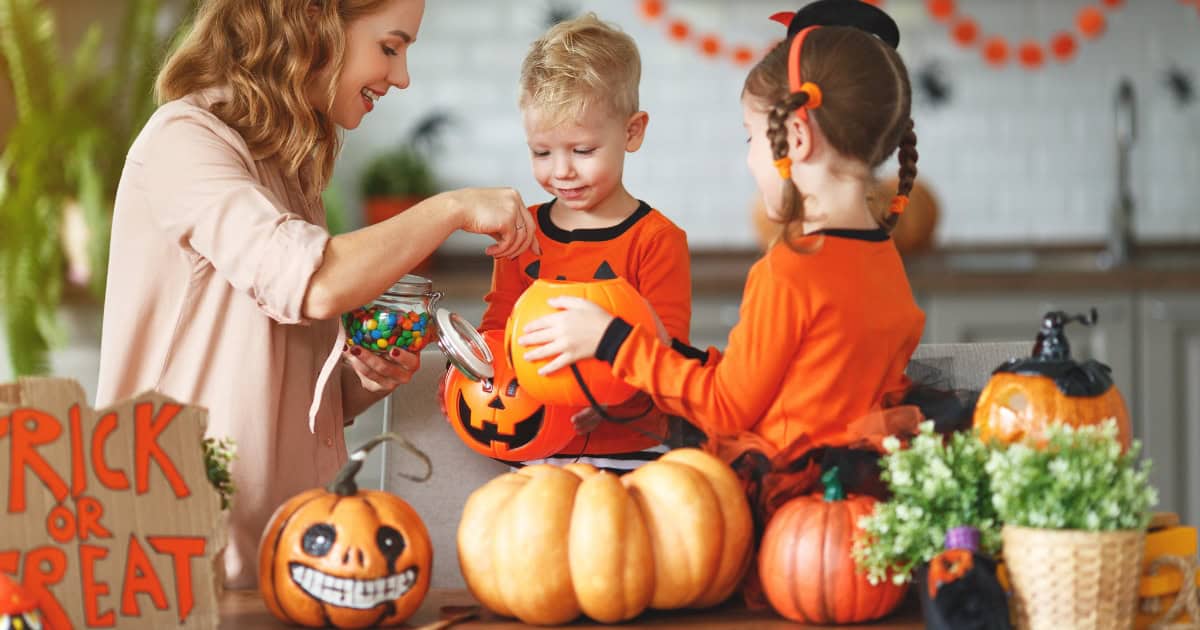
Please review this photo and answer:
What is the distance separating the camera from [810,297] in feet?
4.27

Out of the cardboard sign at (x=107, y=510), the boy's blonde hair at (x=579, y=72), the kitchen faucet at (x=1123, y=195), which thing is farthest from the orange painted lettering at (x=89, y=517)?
the kitchen faucet at (x=1123, y=195)

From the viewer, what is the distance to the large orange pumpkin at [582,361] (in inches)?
54.7

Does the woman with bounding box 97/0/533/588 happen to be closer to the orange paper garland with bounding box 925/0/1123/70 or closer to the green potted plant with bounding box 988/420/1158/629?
the green potted plant with bounding box 988/420/1158/629

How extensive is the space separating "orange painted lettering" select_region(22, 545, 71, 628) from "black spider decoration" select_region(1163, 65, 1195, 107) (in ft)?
14.2

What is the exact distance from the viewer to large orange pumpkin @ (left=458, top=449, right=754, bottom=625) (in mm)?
1178

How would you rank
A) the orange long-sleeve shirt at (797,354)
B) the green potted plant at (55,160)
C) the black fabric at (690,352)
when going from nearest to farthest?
the orange long-sleeve shirt at (797,354) < the black fabric at (690,352) < the green potted plant at (55,160)

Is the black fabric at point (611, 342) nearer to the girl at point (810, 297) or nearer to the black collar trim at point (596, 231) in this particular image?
the girl at point (810, 297)

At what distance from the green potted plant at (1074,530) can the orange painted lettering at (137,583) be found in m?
0.75

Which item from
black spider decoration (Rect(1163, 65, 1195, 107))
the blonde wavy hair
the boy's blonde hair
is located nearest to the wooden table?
the blonde wavy hair

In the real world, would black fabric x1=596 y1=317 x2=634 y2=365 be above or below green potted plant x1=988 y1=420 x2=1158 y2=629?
above

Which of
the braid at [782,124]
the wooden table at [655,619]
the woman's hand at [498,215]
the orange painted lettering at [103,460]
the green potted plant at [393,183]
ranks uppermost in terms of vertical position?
the green potted plant at [393,183]

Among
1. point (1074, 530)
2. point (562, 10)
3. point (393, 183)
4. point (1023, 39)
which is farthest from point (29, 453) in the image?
point (1023, 39)

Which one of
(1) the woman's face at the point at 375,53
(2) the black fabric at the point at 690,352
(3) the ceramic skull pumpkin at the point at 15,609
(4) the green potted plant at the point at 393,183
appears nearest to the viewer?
(3) the ceramic skull pumpkin at the point at 15,609

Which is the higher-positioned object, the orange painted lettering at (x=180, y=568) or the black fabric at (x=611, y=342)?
the black fabric at (x=611, y=342)
